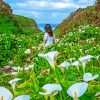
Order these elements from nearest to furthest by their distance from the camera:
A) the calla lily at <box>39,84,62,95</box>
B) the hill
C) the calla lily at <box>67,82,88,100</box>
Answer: the calla lily at <box>67,82,88,100</box>
the calla lily at <box>39,84,62,95</box>
the hill

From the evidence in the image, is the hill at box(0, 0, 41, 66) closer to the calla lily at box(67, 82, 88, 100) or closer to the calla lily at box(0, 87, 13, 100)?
the calla lily at box(0, 87, 13, 100)

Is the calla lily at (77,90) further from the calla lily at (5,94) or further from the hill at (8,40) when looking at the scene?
the hill at (8,40)

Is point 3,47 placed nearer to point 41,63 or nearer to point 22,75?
point 41,63

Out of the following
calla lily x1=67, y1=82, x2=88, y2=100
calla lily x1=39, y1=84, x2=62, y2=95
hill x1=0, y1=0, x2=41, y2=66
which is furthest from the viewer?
hill x1=0, y1=0, x2=41, y2=66

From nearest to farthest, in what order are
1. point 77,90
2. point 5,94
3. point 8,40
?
1. point 77,90
2. point 5,94
3. point 8,40

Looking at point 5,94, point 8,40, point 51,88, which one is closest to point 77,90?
point 51,88

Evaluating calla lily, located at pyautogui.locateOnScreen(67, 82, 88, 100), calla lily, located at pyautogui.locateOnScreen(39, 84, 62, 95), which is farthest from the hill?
calla lily, located at pyautogui.locateOnScreen(67, 82, 88, 100)

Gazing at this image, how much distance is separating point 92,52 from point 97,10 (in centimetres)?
1925

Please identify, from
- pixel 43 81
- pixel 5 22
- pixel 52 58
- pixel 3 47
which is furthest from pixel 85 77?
pixel 5 22

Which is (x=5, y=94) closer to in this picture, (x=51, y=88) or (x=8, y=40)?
(x=51, y=88)

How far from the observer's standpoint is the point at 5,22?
99.6 ft

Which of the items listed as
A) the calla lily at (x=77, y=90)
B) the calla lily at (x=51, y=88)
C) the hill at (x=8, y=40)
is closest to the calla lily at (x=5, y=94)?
the calla lily at (x=51, y=88)

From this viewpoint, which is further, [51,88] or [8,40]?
[8,40]

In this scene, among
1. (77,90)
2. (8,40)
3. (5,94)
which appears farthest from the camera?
(8,40)
